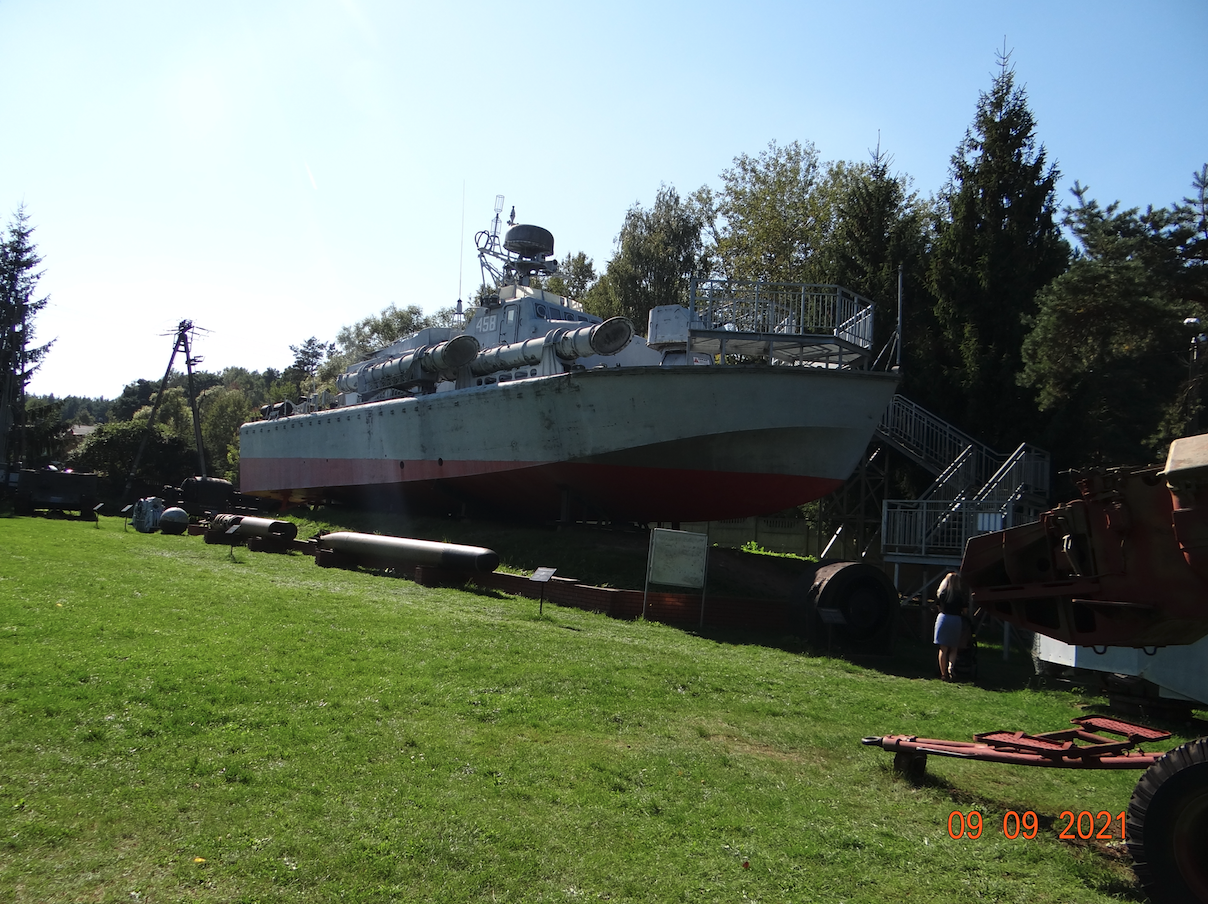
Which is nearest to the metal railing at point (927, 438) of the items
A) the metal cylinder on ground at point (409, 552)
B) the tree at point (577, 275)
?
the metal cylinder on ground at point (409, 552)

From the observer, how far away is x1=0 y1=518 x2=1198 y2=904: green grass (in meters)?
4.35

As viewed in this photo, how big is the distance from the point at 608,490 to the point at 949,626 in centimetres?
1006

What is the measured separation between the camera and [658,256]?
41.4 metres

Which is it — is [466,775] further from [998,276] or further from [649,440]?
[998,276]

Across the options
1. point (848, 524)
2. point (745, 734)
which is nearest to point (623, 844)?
point (745, 734)

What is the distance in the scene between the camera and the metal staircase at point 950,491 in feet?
49.7

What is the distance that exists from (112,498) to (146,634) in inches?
1562

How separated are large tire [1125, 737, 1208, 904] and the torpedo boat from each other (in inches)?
513

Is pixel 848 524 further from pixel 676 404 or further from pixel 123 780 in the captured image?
pixel 123 780

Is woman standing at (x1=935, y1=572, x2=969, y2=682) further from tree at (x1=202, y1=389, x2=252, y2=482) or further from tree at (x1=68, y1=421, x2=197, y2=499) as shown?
tree at (x1=202, y1=389, x2=252, y2=482)

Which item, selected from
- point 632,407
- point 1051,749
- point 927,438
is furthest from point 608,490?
point 1051,749

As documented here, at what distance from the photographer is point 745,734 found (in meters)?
7.33

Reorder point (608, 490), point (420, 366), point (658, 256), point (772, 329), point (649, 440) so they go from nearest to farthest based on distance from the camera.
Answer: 1. point (772, 329)
2. point (649, 440)
3. point (608, 490)
4. point (420, 366)
5. point (658, 256)
